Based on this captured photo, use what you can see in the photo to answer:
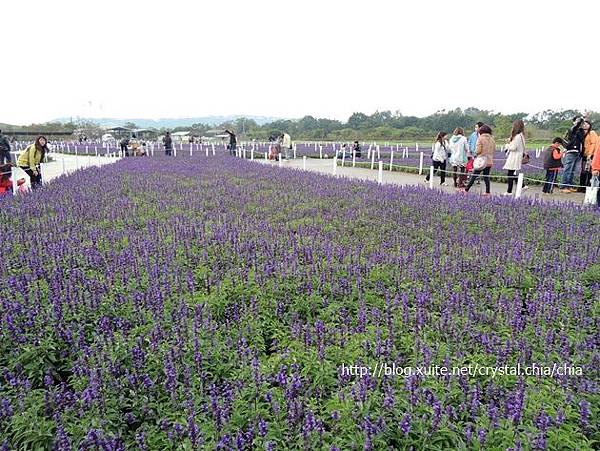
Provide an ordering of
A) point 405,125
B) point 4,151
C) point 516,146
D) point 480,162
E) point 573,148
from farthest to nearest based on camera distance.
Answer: point 405,125, point 573,148, point 4,151, point 480,162, point 516,146

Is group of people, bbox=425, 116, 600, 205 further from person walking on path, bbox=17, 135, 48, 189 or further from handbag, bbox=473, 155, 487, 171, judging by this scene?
person walking on path, bbox=17, 135, 48, 189

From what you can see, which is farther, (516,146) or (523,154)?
(523,154)

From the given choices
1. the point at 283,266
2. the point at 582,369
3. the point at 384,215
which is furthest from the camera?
the point at 384,215

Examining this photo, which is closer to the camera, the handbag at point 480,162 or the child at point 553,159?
the handbag at point 480,162

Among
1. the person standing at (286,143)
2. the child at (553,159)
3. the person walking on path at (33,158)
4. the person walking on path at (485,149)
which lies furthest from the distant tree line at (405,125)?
the person walking on path at (33,158)

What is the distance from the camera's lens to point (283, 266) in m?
4.82

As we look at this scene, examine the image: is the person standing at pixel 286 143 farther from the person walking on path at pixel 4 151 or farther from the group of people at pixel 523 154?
the person walking on path at pixel 4 151

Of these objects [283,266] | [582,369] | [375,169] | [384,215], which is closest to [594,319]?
[582,369]

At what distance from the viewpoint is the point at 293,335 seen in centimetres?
347

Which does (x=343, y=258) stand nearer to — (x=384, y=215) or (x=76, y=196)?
(x=384, y=215)

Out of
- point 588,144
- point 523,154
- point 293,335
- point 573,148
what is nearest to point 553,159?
point 573,148

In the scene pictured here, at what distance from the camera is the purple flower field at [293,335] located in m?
2.46

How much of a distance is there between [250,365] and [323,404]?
597 millimetres

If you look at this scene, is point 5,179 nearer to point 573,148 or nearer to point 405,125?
point 573,148
